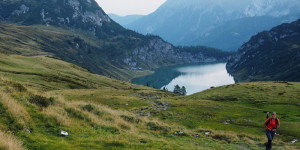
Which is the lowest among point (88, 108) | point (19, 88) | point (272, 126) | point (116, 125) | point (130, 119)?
point (130, 119)

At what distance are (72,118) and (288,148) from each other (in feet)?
79.9

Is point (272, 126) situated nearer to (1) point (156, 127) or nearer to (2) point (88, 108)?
(1) point (156, 127)

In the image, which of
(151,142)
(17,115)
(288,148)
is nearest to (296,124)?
(288,148)

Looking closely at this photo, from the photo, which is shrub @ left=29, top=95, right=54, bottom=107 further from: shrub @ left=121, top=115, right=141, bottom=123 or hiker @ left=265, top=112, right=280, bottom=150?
hiker @ left=265, top=112, right=280, bottom=150

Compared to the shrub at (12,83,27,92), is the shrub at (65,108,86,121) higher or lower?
lower

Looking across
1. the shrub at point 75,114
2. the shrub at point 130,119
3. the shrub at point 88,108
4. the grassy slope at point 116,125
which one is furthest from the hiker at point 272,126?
the shrub at point 88,108

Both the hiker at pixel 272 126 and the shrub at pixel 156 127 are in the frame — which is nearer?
the hiker at pixel 272 126

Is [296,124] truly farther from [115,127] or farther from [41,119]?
[41,119]

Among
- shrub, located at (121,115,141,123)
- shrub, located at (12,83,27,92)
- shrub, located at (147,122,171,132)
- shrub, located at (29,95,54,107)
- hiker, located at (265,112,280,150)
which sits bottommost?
shrub, located at (147,122,171,132)

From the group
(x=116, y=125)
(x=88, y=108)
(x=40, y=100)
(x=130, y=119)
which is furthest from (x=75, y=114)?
(x=130, y=119)

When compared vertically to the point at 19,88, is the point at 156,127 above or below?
below

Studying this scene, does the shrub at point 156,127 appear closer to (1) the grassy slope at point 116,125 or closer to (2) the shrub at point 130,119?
(1) the grassy slope at point 116,125

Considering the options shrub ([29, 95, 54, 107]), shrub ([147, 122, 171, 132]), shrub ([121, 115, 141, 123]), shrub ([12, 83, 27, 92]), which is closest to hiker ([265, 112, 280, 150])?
shrub ([147, 122, 171, 132])

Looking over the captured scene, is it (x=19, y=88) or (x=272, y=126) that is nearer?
(x=272, y=126)
